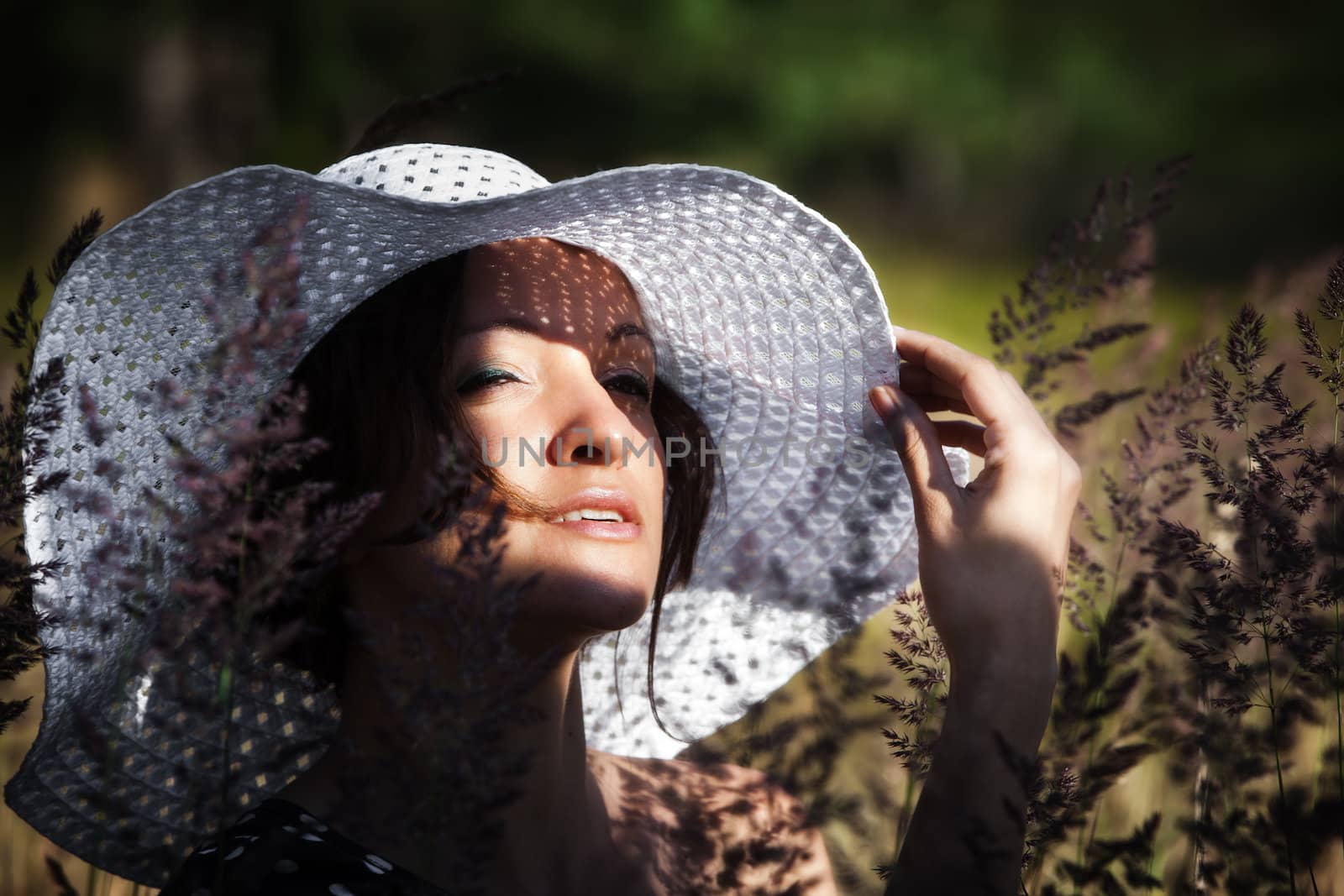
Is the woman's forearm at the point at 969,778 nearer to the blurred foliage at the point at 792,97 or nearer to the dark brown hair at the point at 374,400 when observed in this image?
the dark brown hair at the point at 374,400

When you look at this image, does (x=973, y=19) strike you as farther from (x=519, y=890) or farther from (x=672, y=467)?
(x=519, y=890)

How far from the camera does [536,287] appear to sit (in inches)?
65.6

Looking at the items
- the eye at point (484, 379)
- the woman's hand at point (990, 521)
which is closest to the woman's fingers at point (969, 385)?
the woman's hand at point (990, 521)

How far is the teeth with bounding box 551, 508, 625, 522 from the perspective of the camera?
1.55 metres

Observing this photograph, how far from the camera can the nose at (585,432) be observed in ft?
5.17

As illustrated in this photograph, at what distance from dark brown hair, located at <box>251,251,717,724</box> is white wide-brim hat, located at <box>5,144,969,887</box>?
3.8 inches

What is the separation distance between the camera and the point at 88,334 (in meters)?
1.58

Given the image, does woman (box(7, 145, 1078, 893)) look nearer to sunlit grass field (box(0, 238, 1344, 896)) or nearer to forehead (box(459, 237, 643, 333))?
forehead (box(459, 237, 643, 333))

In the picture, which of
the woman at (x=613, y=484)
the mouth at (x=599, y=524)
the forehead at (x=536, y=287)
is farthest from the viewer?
the forehead at (x=536, y=287)

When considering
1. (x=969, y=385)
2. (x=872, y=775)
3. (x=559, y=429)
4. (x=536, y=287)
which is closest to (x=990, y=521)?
(x=969, y=385)

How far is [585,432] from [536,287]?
0.79 feet

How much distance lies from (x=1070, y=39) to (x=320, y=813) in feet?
31.9

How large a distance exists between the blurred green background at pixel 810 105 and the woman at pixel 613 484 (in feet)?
18.8

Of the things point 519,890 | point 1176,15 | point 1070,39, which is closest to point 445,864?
point 519,890
